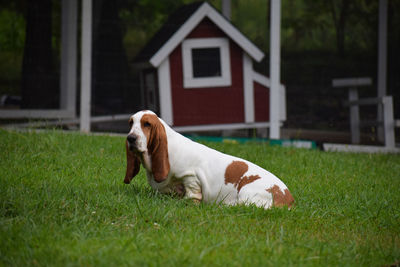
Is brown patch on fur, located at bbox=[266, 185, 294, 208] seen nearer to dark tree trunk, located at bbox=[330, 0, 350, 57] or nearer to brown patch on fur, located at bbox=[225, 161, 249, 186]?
brown patch on fur, located at bbox=[225, 161, 249, 186]

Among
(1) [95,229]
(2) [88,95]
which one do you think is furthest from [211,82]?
(1) [95,229]

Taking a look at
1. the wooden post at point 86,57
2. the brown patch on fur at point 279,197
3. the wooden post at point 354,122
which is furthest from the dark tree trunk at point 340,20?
the brown patch on fur at point 279,197

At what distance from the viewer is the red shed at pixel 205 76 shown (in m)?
9.05

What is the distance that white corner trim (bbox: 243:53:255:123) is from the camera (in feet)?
31.2

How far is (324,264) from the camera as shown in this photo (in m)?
2.84

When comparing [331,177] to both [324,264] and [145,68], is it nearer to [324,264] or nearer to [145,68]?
[324,264]

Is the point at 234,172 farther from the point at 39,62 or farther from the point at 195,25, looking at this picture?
the point at 39,62

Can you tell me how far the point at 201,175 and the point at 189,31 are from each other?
550 centimetres

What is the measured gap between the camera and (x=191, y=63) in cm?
920

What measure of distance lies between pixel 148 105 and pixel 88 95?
1708mm

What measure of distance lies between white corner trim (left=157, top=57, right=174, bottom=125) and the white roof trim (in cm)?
17

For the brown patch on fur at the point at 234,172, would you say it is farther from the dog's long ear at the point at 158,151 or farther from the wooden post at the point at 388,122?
the wooden post at the point at 388,122


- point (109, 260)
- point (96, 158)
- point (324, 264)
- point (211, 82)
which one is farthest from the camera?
point (211, 82)

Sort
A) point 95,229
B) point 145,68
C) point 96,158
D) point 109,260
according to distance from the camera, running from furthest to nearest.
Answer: point 145,68, point 96,158, point 95,229, point 109,260
